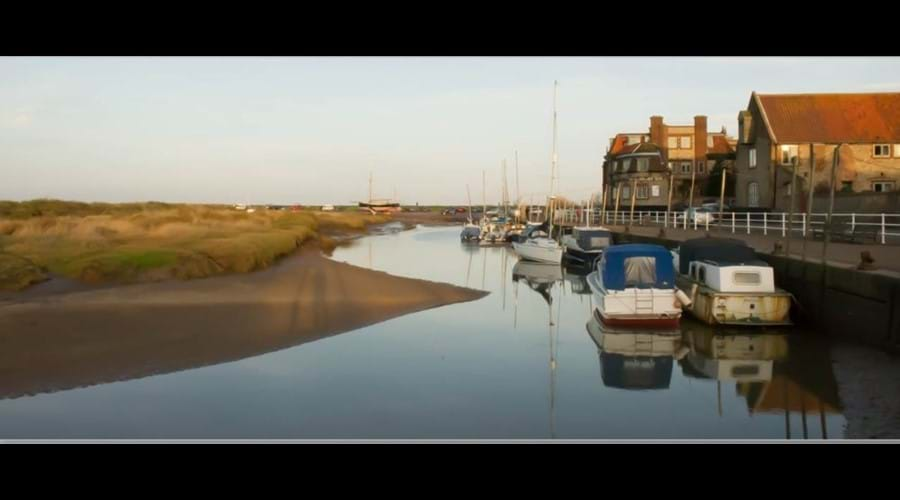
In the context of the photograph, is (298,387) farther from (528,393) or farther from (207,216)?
(207,216)

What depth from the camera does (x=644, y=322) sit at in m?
17.9

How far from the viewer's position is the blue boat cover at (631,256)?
18359 millimetres

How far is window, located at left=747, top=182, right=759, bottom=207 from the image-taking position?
39594 millimetres

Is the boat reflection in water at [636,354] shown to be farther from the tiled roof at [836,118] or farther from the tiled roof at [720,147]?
the tiled roof at [720,147]

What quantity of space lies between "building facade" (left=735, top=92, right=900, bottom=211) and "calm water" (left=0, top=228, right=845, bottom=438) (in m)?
21.5

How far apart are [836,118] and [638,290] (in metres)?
25.9

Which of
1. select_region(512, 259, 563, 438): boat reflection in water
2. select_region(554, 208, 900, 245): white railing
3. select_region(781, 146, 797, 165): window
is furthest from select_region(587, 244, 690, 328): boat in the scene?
select_region(781, 146, 797, 165): window

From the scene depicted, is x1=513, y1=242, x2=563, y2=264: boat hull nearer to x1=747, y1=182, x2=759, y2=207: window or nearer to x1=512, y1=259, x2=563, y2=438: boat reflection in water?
x1=512, y1=259, x2=563, y2=438: boat reflection in water

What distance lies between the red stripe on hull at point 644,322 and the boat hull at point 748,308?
0.90 m

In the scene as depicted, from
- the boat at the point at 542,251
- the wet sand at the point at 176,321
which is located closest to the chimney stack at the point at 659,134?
the boat at the point at 542,251

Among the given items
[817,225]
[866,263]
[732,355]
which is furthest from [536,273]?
[866,263]
